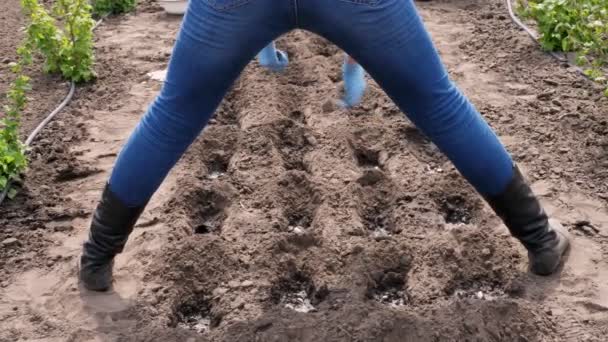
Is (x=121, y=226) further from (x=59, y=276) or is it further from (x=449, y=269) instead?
(x=449, y=269)

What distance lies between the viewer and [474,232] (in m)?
3.52

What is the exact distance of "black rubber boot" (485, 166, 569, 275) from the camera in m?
3.08

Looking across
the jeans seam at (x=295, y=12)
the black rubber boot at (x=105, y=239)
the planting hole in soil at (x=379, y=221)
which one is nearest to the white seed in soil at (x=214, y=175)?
the planting hole in soil at (x=379, y=221)

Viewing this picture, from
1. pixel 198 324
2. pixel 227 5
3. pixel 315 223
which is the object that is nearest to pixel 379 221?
pixel 315 223

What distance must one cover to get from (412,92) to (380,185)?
4.09 ft

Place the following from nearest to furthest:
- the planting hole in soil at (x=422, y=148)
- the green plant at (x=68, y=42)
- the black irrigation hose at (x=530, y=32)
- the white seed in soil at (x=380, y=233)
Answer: the white seed in soil at (x=380, y=233), the planting hole in soil at (x=422, y=148), the black irrigation hose at (x=530, y=32), the green plant at (x=68, y=42)

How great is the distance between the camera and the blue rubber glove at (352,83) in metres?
4.43

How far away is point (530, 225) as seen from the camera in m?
3.17

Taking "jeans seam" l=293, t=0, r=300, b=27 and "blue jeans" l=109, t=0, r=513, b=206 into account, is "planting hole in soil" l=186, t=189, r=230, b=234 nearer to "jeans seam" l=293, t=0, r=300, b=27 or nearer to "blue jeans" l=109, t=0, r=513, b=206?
"blue jeans" l=109, t=0, r=513, b=206

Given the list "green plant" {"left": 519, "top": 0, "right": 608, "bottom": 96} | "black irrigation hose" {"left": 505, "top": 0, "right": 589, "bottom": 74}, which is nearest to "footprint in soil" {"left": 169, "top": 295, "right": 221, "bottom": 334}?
"green plant" {"left": 519, "top": 0, "right": 608, "bottom": 96}

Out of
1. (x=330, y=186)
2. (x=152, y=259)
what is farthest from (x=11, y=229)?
(x=330, y=186)

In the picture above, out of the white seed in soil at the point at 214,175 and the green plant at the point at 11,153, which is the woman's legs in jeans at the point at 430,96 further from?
the green plant at the point at 11,153

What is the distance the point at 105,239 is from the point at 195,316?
43 cm

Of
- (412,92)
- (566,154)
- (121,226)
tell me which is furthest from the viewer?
(566,154)
